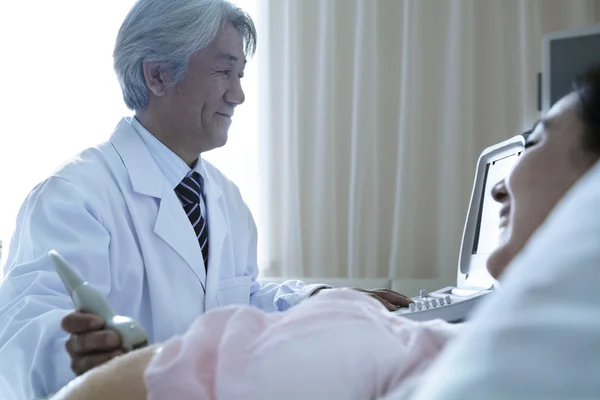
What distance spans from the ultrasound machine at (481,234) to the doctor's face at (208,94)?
68cm

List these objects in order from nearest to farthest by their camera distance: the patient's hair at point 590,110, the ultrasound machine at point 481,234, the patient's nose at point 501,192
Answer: the patient's hair at point 590,110, the patient's nose at point 501,192, the ultrasound machine at point 481,234

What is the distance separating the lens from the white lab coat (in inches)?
45.2

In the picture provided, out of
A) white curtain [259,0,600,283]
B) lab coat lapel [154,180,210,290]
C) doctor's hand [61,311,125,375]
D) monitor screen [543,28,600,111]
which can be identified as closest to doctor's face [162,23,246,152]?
lab coat lapel [154,180,210,290]

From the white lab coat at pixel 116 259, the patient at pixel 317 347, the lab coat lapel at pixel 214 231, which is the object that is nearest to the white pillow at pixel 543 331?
the patient at pixel 317 347

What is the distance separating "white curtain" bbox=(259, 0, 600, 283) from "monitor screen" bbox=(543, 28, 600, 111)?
1322 millimetres

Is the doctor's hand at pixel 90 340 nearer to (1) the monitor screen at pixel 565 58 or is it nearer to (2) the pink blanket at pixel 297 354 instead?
(2) the pink blanket at pixel 297 354

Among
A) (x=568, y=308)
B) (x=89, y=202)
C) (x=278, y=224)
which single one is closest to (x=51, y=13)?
(x=278, y=224)

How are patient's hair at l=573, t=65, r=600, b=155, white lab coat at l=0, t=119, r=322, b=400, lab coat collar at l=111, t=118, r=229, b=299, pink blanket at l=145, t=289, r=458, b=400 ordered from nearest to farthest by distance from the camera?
pink blanket at l=145, t=289, r=458, b=400 < patient's hair at l=573, t=65, r=600, b=155 < white lab coat at l=0, t=119, r=322, b=400 < lab coat collar at l=111, t=118, r=229, b=299

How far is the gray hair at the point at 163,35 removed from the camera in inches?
67.1

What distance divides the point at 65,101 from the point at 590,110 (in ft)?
8.81

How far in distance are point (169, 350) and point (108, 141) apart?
1.26m

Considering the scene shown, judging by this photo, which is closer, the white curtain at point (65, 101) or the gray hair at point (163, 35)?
the gray hair at point (163, 35)

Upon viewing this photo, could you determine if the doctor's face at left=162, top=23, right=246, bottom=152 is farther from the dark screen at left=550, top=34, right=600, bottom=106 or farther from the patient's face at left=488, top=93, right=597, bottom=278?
the patient's face at left=488, top=93, right=597, bottom=278

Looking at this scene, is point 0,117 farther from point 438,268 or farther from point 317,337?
point 317,337
